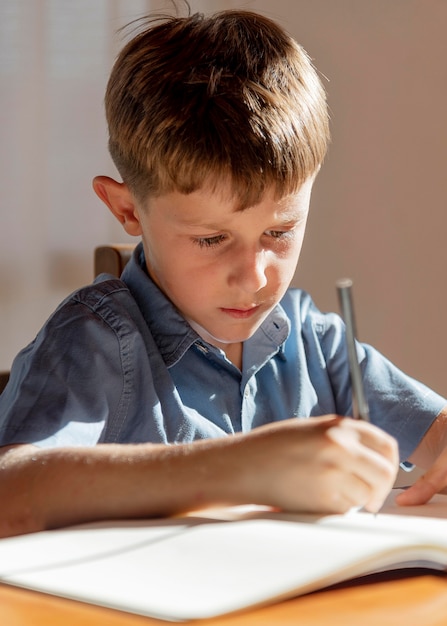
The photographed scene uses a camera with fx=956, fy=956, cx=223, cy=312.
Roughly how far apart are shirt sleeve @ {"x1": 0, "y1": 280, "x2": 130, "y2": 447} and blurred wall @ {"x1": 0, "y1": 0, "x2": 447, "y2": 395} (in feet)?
3.53

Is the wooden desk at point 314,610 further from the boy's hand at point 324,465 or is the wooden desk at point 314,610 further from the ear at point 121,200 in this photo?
the ear at point 121,200

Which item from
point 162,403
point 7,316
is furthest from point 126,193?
point 7,316

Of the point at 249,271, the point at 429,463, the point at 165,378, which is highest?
the point at 249,271

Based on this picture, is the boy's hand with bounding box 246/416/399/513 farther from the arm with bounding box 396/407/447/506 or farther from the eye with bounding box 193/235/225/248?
the eye with bounding box 193/235/225/248

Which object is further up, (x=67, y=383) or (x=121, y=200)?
(x=121, y=200)

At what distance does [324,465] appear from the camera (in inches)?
23.6

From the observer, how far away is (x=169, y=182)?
0.88 m

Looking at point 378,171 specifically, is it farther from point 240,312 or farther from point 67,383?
point 67,383

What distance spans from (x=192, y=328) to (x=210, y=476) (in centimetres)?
35

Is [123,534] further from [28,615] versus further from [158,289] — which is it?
[158,289]

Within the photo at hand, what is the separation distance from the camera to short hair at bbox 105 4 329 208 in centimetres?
86

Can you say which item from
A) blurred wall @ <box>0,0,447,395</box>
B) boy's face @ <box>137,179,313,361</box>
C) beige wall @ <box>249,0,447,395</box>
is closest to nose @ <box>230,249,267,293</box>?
boy's face @ <box>137,179,313,361</box>

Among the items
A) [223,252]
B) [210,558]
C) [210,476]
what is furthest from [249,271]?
[210,558]

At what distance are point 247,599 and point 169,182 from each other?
20.4 inches
